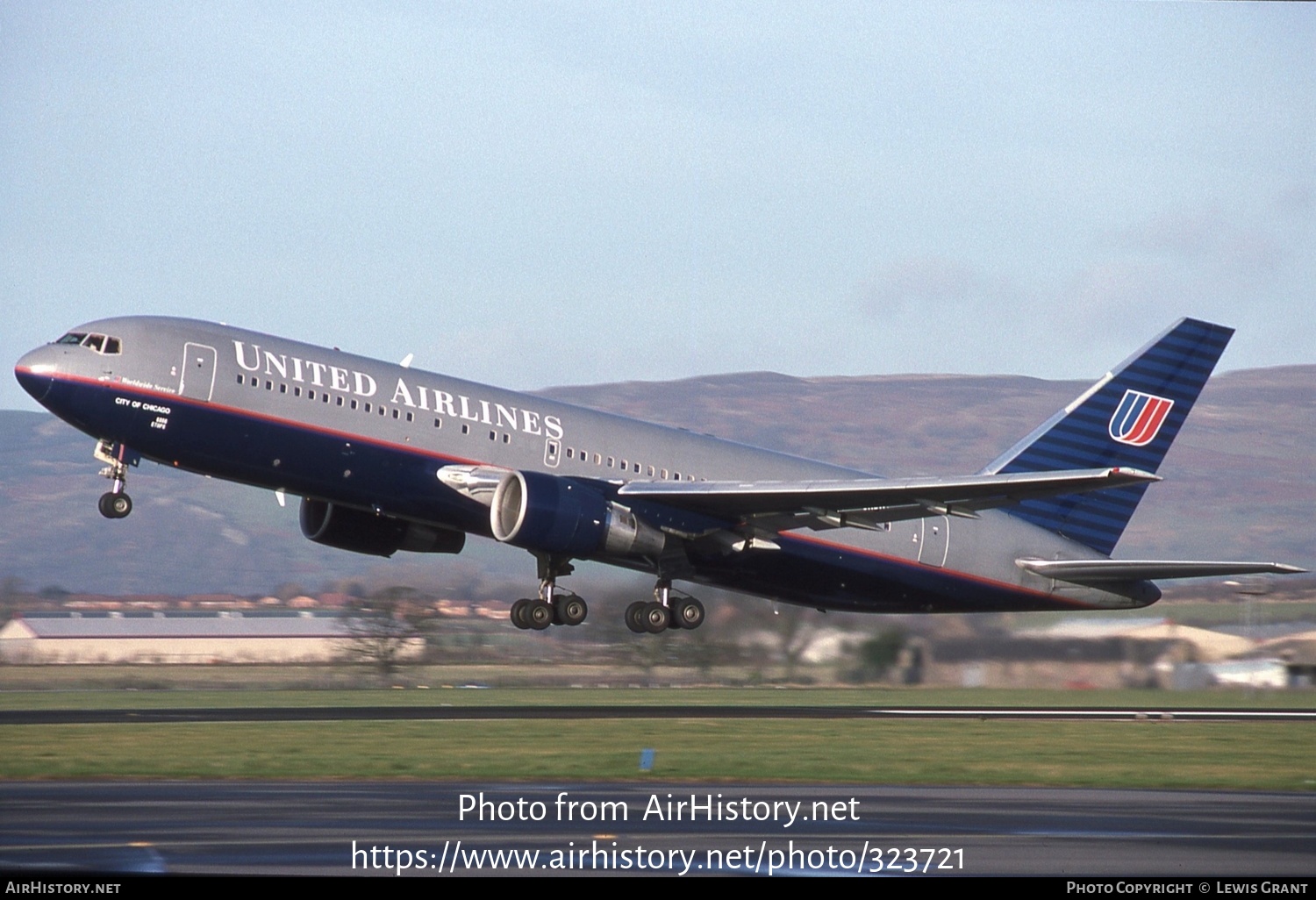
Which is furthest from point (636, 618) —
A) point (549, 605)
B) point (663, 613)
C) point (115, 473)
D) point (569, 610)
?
point (115, 473)

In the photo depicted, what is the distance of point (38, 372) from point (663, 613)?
47.1ft

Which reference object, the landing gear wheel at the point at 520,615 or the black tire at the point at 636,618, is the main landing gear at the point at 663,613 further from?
the landing gear wheel at the point at 520,615

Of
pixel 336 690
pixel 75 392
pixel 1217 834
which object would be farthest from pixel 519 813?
pixel 336 690

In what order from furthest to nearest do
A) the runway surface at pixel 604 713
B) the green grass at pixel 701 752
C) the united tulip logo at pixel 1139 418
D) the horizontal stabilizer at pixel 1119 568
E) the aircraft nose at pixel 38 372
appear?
1. the united tulip logo at pixel 1139 418
2. the runway surface at pixel 604 713
3. the horizontal stabilizer at pixel 1119 568
4. the aircraft nose at pixel 38 372
5. the green grass at pixel 701 752

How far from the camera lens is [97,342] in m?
31.8

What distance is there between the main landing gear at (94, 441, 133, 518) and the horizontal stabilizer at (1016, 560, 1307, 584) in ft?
68.7

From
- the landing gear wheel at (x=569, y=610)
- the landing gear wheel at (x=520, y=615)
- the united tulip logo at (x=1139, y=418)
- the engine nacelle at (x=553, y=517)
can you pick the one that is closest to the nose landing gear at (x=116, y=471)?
the engine nacelle at (x=553, y=517)

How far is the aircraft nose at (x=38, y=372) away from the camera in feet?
103

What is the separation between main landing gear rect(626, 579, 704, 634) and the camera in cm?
3750

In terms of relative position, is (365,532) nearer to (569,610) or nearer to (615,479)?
(569,610)

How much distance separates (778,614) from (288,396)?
18.4m

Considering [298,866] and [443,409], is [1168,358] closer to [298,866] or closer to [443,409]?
[443,409]

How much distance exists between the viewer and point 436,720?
38.2 m

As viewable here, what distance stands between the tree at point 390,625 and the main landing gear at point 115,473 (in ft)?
98.5
